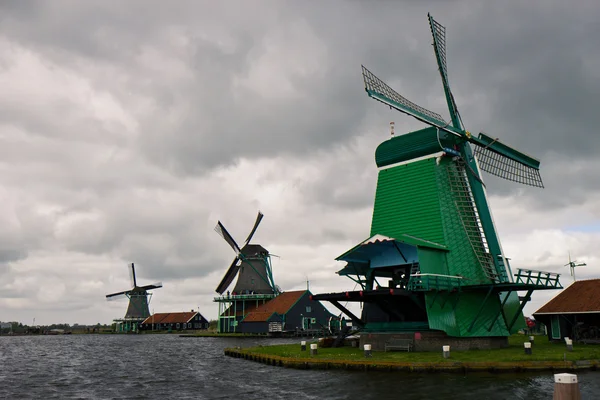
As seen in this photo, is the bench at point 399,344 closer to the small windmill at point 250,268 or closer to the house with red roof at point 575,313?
the house with red roof at point 575,313

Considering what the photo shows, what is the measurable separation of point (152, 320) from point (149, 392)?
313ft

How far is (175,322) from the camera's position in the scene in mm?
108500

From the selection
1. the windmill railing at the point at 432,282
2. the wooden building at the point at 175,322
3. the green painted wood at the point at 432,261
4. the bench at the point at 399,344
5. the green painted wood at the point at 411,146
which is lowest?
the wooden building at the point at 175,322

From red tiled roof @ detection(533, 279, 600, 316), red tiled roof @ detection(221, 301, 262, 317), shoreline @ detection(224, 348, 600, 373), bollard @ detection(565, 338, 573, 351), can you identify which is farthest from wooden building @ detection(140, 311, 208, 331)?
bollard @ detection(565, 338, 573, 351)

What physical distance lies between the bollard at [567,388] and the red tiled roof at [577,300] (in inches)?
1072

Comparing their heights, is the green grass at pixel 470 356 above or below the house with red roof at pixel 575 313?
below

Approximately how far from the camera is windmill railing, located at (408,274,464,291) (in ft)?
87.6

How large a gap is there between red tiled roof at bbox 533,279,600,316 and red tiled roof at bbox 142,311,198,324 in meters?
85.4

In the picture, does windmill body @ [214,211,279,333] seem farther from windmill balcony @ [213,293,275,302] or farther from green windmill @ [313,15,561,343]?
green windmill @ [313,15,561,343]

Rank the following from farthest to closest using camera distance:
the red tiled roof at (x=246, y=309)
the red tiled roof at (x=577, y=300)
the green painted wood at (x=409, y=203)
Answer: the red tiled roof at (x=246, y=309), the red tiled roof at (x=577, y=300), the green painted wood at (x=409, y=203)

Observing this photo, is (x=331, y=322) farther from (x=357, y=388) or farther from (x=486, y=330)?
(x=357, y=388)

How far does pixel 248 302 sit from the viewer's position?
77812 millimetres

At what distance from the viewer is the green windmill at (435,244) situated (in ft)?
91.1

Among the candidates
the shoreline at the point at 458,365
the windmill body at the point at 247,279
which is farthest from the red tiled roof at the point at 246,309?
the shoreline at the point at 458,365
